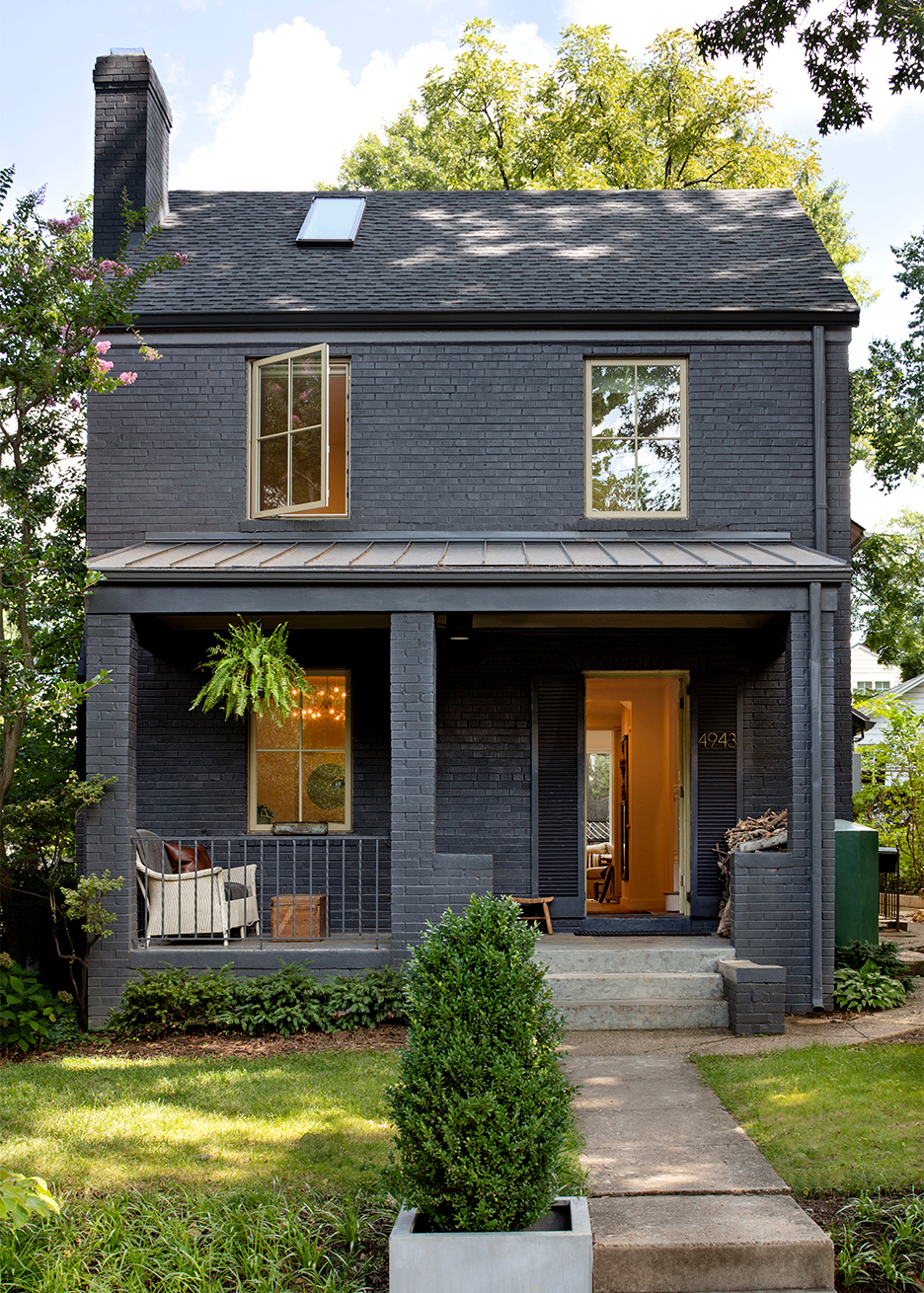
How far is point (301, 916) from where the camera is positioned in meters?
9.16

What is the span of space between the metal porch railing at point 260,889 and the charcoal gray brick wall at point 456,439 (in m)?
2.96

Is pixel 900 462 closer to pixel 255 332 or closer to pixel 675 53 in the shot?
pixel 675 53

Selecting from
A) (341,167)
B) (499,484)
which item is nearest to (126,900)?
(499,484)

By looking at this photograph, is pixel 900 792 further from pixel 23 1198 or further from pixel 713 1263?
pixel 23 1198

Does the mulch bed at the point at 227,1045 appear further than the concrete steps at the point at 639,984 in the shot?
No

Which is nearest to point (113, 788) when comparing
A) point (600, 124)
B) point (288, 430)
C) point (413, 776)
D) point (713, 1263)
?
point (413, 776)

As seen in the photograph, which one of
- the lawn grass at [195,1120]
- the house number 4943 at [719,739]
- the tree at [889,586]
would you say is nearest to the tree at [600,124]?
the tree at [889,586]

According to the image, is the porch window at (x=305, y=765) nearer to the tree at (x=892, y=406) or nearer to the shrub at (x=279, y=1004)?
the shrub at (x=279, y=1004)

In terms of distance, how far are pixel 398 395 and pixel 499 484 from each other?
1.29 meters

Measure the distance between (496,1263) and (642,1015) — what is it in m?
4.54

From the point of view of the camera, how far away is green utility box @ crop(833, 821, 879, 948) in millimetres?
8984

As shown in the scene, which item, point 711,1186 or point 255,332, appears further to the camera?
point 255,332

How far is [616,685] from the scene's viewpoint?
11562mm

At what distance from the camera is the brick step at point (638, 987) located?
7984 mm
